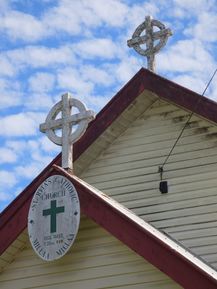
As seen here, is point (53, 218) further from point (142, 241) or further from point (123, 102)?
point (123, 102)

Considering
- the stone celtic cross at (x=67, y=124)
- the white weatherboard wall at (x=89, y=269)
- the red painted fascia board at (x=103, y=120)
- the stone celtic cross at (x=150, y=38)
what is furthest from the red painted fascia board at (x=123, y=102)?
the white weatherboard wall at (x=89, y=269)

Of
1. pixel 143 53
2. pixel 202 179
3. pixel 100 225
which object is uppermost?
pixel 143 53

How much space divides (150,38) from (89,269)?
5.85 meters

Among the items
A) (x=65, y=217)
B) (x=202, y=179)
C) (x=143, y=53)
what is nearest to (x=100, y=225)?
(x=65, y=217)

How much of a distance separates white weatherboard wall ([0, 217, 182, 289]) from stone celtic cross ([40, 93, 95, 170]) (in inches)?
47.5

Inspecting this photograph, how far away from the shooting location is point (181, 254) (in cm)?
959

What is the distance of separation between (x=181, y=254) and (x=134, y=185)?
4443mm

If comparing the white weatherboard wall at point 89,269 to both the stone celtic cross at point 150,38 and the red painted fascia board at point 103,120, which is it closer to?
the red painted fascia board at point 103,120

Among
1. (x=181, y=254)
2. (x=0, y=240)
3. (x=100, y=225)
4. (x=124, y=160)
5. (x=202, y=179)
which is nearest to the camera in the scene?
(x=181, y=254)

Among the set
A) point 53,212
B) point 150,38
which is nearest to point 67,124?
point 53,212

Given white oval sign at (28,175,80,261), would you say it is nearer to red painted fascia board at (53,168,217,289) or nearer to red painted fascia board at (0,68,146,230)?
red painted fascia board at (53,168,217,289)

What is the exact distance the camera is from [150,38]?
596 inches

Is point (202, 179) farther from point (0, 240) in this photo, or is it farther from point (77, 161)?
point (0, 240)

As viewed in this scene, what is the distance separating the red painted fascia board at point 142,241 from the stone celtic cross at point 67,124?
0.60 m
